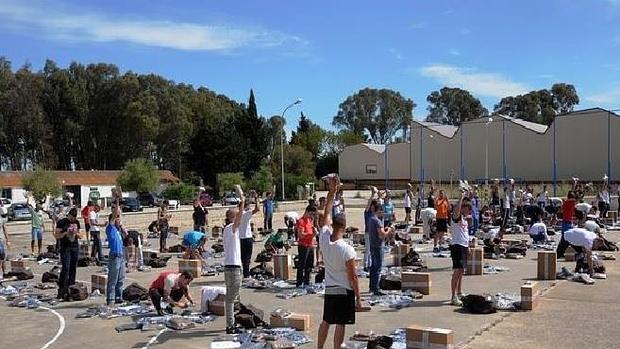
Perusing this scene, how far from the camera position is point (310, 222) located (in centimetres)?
1449

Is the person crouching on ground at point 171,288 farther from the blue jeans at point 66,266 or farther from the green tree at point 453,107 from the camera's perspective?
the green tree at point 453,107

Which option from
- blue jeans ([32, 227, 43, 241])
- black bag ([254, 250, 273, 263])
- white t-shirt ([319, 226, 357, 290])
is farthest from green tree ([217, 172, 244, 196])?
white t-shirt ([319, 226, 357, 290])

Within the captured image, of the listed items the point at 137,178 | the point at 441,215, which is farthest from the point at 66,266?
the point at 137,178

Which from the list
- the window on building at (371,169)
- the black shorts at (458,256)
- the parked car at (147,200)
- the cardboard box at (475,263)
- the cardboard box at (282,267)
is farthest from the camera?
the window on building at (371,169)

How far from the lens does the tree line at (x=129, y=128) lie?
81438mm

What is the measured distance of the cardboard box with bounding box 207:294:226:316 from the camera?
11.8 m

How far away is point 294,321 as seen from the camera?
415 inches

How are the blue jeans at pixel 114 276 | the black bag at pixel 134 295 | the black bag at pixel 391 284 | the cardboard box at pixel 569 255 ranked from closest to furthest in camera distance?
1. the blue jeans at pixel 114 276
2. the black bag at pixel 134 295
3. the black bag at pixel 391 284
4. the cardboard box at pixel 569 255

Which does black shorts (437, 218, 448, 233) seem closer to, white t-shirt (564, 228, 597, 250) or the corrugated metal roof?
white t-shirt (564, 228, 597, 250)

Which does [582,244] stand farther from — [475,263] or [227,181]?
[227,181]

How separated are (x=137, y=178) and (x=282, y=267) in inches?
2388

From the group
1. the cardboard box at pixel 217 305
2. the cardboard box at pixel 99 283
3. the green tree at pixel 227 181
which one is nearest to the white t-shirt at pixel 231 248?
the cardboard box at pixel 217 305

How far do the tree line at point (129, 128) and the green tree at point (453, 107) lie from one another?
38097 mm

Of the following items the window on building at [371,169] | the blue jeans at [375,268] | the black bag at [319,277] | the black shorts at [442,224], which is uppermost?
the window on building at [371,169]
